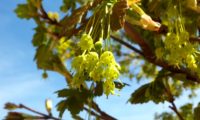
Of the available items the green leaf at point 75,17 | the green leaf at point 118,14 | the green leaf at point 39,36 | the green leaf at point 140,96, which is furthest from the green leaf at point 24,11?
the green leaf at point 118,14

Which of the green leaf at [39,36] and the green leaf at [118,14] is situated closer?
the green leaf at [118,14]

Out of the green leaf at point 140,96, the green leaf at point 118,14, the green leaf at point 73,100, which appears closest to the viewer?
the green leaf at point 118,14

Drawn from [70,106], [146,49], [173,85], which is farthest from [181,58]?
[173,85]

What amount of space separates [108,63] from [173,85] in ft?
15.8

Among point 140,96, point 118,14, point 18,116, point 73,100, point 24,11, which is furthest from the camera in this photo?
point 24,11

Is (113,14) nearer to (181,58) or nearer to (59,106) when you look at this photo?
(181,58)

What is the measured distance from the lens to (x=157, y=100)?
2.60 m

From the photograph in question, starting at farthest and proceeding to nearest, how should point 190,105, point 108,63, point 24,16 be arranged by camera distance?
point 190,105 → point 24,16 → point 108,63

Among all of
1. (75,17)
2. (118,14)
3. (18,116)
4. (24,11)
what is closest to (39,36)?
(24,11)

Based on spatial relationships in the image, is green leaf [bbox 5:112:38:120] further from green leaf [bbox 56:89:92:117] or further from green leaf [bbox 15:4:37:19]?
green leaf [bbox 15:4:37:19]

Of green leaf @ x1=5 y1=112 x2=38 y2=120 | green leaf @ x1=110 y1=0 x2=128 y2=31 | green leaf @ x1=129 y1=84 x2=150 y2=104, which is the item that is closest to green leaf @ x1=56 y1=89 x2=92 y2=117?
green leaf @ x1=129 y1=84 x2=150 y2=104

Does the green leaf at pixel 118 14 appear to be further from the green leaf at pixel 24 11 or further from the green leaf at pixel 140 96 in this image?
the green leaf at pixel 24 11

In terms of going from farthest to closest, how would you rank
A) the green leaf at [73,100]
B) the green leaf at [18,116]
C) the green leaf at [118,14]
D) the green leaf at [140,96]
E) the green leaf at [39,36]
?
the green leaf at [39,36]
the green leaf at [18,116]
the green leaf at [140,96]
the green leaf at [73,100]
the green leaf at [118,14]

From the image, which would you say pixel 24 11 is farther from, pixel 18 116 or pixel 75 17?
pixel 75 17
